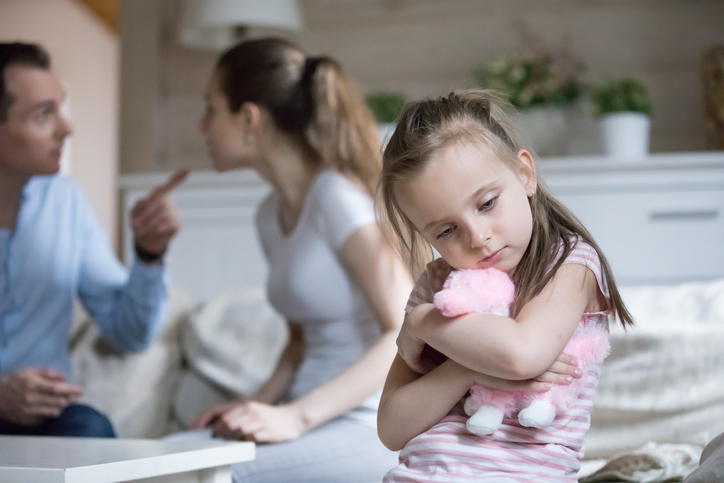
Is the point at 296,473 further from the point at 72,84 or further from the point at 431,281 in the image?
the point at 72,84

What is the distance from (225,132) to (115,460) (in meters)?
0.71

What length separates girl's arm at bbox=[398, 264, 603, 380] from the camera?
22.8 inches

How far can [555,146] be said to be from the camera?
83.2 inches

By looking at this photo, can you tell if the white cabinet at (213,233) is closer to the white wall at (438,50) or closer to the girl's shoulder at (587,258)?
the white wall at (438,50)

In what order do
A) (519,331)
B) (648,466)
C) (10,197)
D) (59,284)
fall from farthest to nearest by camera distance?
(59,284) < (10,197) < (648,466) < (519,331)

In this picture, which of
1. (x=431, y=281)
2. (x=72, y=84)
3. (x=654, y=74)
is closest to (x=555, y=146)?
(x=654, y=74)

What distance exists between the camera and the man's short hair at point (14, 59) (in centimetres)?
110

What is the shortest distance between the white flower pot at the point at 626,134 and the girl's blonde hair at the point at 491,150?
1.36 metres

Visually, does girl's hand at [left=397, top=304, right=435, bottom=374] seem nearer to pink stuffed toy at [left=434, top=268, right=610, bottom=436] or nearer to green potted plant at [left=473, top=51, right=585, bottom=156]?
pink stuffed toy at [left=434, top=268, right=610, bottom=436]

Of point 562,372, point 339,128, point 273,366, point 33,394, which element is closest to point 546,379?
point 562,372

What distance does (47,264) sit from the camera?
4.08ft

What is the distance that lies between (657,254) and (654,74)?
642 mm

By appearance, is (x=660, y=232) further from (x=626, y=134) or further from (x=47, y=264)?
(x=47, y=264)

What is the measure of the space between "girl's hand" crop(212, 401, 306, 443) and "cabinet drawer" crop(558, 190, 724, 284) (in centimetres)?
118
